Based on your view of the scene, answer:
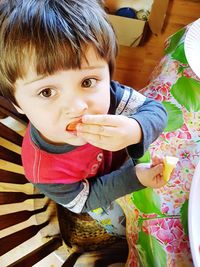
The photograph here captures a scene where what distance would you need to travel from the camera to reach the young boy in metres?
0.51

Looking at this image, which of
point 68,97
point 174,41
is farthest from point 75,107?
point 174,41

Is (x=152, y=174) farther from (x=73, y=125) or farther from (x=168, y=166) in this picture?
(x=73, y=125)

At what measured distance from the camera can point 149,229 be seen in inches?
26.2

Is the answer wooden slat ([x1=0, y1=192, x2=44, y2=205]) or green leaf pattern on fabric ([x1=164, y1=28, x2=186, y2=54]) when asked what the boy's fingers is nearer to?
wooden slat ([x1=0, y1=192, x2=44, y2=205])

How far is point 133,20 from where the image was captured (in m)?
1.63

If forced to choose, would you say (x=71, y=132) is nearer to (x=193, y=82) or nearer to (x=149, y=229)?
(x=149, y=229)

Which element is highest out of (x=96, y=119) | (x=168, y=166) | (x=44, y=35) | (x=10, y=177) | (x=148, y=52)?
(x=44, y=35)

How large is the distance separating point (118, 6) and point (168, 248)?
52.2 inches

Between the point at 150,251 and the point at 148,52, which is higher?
→ the point at 150,251

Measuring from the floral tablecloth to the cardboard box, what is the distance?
85 cm

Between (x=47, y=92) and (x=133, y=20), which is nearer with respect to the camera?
(x=47, y=92)

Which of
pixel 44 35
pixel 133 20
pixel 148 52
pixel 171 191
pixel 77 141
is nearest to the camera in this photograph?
pixel 44 35

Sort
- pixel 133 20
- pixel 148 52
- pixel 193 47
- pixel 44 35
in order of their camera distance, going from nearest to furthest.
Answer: pixel 44 35
pixel 193 47
pixel 133 20
pixel 148 52

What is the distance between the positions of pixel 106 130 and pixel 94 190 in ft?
0.59
